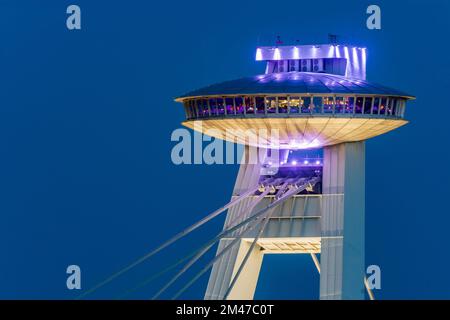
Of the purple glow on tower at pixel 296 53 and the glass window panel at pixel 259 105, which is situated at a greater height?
the purple glow on tower at pixel 296 53

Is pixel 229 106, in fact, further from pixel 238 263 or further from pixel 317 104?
pixel 238 263

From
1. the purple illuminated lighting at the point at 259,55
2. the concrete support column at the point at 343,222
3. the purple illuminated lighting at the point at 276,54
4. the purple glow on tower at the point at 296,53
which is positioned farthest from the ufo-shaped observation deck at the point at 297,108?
the purple illuminated lighting at the point at 259,55

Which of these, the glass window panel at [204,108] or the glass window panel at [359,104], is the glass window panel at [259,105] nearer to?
the glass window panel at [204,108]

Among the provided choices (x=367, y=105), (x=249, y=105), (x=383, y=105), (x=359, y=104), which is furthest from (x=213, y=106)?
(x=383, y=105)
